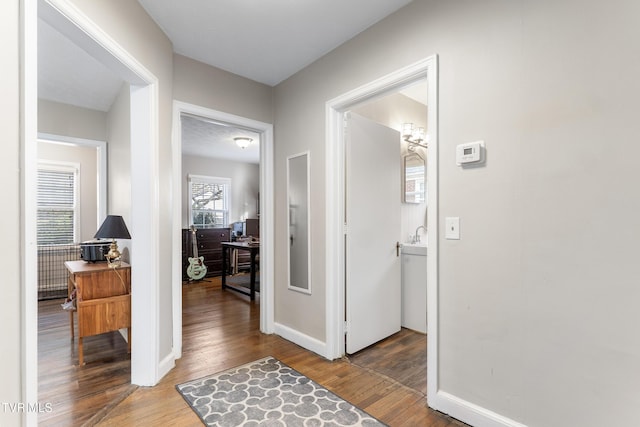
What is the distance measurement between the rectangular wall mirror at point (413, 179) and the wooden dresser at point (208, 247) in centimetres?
443

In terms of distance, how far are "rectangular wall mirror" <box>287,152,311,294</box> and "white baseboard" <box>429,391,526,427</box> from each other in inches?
55.0

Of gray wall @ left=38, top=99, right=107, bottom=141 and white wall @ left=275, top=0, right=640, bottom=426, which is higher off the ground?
gray wall @ left=38, top=99, right=107, bottom=141

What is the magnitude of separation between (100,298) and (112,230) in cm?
60

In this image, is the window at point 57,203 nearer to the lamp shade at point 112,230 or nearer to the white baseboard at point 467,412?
the lamp shade at point 112,230

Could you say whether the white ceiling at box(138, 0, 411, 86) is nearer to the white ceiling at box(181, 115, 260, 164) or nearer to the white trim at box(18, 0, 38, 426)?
the white trim at box(18, 0, 38, 426)

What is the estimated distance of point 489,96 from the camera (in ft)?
5.75

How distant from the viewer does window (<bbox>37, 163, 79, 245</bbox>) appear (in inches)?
197

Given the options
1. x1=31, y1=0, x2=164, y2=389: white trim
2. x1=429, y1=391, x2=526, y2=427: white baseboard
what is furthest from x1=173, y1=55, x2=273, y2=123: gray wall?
x1=429, y1=391, x2=526, y2=427: white baseboard

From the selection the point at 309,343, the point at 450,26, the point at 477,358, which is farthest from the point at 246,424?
the point at 450,26

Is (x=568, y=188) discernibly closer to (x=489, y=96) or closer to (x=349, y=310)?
(x=489, y=96)

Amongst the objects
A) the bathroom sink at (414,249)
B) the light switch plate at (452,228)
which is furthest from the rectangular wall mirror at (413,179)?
the light switch plate at (452,228)

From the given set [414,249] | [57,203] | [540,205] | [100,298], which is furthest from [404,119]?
[57,203]

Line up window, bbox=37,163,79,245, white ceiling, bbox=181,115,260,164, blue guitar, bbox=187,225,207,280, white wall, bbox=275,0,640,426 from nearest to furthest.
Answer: white wall, bbox=275,0,640,426 < white ceiling, bbox=181,115,260,164 < window, bbox=37,163,79,245 < blue guitar, bbox=187,225,207,280

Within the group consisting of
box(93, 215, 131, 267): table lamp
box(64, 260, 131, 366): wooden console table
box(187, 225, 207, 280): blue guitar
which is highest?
box(93, 215, 131, 267): table lamp
